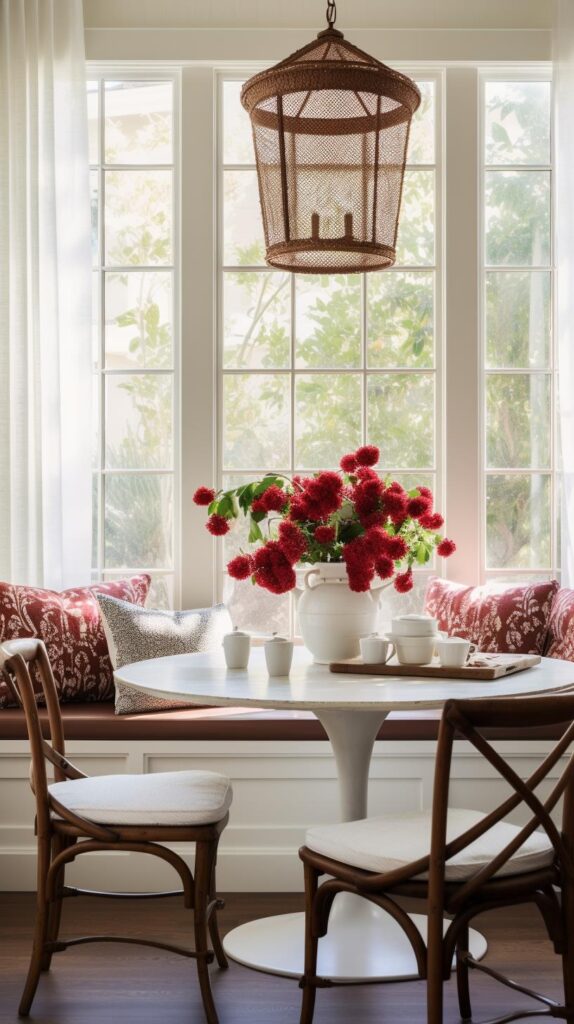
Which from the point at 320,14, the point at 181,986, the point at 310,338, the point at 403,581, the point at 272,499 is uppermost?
the point at 320,14

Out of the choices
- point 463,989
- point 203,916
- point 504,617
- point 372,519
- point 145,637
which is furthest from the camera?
point 504,617

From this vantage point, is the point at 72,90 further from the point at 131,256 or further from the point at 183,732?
the point at 183,732

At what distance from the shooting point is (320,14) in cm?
408

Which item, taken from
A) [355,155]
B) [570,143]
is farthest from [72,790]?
[570,143]

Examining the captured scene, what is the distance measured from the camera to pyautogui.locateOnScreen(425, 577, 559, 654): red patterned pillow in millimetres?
3676

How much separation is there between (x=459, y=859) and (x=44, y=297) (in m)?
2.67

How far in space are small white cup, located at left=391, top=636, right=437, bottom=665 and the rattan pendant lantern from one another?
3.02 feet

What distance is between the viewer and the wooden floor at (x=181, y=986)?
8.13ft

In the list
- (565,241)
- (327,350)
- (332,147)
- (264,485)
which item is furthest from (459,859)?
(565,241)

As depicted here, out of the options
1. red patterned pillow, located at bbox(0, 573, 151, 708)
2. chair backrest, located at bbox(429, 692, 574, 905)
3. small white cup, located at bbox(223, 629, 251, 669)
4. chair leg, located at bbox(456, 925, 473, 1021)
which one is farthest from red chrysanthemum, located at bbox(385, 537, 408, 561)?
red patterned pillow, located at bbox(0, 573, 151, 708)

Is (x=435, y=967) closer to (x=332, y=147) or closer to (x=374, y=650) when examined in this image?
(x=374, y=650)

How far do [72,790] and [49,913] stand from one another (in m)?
0.28

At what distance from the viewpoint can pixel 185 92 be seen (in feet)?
13.5

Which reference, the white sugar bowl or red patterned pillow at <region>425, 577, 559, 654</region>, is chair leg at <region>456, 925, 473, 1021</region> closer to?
the white sugar bowl
